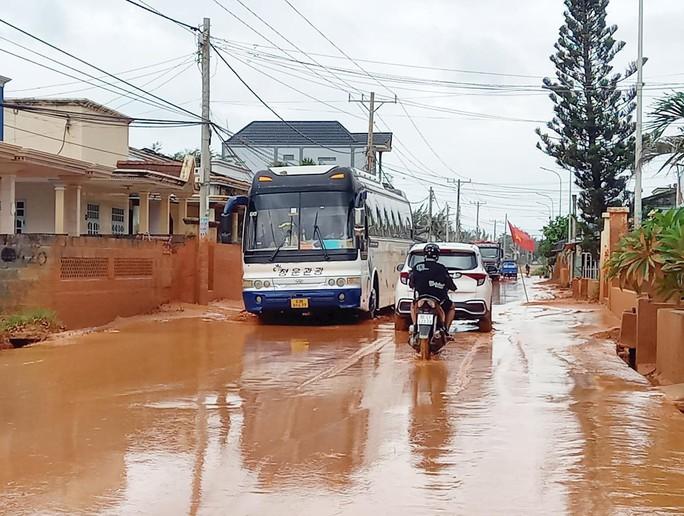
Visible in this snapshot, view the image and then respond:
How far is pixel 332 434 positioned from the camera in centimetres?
803

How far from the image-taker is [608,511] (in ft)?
18.8

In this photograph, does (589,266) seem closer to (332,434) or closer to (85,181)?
(85,181)

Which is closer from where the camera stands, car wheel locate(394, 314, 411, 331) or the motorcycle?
the motorcycle

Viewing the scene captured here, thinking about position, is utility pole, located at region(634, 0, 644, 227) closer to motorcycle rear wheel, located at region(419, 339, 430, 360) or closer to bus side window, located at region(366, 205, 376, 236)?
bus side window, located at region(366, 205, 376, 236)

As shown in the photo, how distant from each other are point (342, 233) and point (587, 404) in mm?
9524

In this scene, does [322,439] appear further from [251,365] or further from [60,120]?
[60,120]

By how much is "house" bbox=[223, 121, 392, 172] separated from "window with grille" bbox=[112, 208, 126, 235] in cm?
3665

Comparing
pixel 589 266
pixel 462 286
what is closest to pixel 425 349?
pixel 462 286

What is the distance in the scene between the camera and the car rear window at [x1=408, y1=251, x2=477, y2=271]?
17.5m

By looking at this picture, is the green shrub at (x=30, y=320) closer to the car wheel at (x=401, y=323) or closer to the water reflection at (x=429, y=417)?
the car wheel at (x=401, y=323)

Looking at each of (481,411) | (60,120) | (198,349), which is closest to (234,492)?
(481,411)

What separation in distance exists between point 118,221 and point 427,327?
28017mm

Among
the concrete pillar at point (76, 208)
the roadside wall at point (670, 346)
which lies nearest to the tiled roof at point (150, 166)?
the concrete pillar at point (76, 208)

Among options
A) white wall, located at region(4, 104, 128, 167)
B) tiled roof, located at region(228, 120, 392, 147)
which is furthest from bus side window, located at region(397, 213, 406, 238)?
tiled roof, located at region(228, 120, 392, 147)
